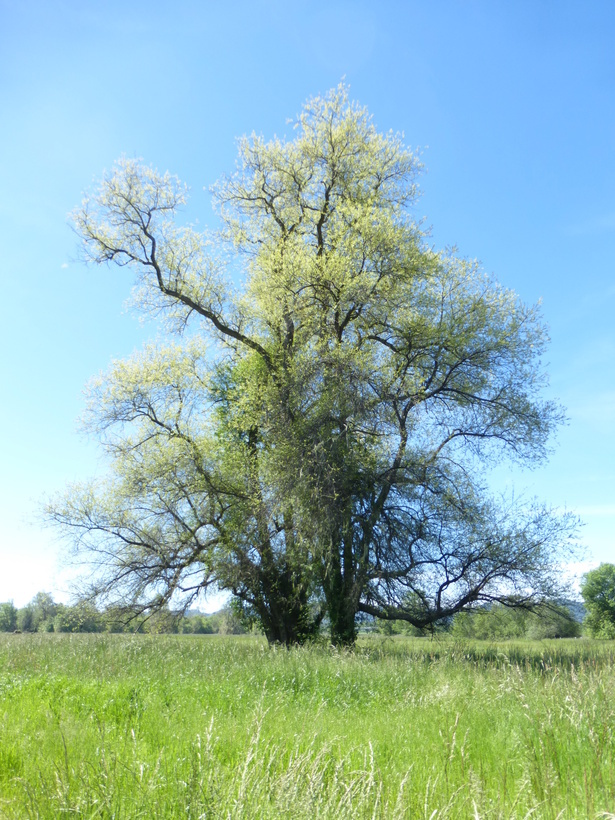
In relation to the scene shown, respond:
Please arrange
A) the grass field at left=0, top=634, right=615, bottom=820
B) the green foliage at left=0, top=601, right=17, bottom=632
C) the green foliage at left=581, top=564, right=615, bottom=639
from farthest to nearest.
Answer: the green foliage at left=0, top=601, right=17, bottom=632
the green foliage at left=581, top=564, right=615, bottom=639
the grass field at left=0, top=634, right=615, bottom=820

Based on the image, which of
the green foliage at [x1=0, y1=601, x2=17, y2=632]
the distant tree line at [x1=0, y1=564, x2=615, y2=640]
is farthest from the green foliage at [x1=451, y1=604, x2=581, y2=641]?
the green foliage at [x1=0, y1=601, x2=17, y2=632]

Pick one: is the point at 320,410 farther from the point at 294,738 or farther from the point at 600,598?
the point at 600,598

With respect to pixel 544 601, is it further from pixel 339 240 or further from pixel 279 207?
pixel 279 207

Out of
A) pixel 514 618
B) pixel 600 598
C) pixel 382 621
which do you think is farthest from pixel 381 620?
pixel 600 598

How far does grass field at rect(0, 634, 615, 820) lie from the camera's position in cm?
355

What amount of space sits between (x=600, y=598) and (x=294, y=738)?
7699 centimetres

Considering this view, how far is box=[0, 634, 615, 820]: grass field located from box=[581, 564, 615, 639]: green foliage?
65.5m

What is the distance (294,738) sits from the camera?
17.6ft

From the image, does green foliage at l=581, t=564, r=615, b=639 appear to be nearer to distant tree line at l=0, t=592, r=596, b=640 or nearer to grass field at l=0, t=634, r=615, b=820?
distant tree line at l=0, t=592, r=596, b=640

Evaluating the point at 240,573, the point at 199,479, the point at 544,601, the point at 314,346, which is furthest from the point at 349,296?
the point at 544,601

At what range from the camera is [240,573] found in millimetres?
19250

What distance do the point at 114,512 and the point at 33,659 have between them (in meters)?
12.1

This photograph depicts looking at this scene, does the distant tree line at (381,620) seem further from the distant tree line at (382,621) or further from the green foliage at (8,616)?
the green foliage at (8,616)

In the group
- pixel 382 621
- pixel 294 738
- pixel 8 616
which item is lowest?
pixel 294 738
